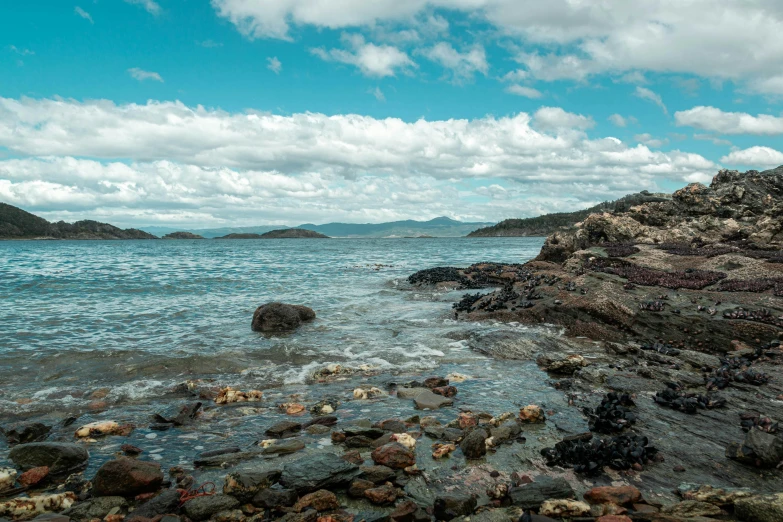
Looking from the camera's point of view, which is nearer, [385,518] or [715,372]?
[385,518]

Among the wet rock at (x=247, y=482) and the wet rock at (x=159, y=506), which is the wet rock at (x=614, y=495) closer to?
the wet rock at (x=247, y=482)

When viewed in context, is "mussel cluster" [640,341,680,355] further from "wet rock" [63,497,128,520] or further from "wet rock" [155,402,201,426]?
"wet rock" [63,497,128,520]

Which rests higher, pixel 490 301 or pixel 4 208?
pixel 4 208

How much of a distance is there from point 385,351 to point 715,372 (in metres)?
8.52

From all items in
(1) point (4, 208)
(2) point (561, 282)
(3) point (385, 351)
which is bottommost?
(3) point (385, 351)

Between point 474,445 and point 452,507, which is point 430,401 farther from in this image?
point 452,507

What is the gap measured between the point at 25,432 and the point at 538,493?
8.45 m

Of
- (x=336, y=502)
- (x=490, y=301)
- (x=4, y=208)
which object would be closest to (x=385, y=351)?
(x=490, y=301)

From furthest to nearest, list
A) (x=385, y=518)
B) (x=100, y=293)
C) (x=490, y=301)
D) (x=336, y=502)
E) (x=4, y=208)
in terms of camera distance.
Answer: (x=4, y=208) < (x=100, y=293) < (x=490, y=301) < (x=336, y=502) < (x=385, y=518)

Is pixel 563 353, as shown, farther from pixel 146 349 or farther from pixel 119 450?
pixel 146 349

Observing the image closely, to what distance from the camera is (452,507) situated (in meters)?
5.16

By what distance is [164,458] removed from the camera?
677 centimetres

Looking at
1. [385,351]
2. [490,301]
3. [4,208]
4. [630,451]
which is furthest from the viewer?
[4,208]

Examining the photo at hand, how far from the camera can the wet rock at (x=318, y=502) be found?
5332mm
